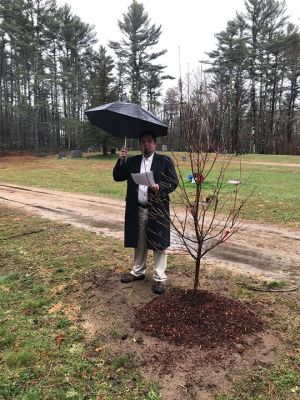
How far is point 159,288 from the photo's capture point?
4.07m

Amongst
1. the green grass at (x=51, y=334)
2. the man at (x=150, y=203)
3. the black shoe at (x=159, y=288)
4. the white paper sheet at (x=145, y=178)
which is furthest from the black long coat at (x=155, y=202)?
the green grass at (x=51, y=334)

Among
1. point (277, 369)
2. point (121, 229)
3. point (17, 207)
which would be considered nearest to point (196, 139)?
point (277, 369)

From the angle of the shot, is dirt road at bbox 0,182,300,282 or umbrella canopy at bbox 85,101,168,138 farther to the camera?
dirt road at bbox 0,182,300,282

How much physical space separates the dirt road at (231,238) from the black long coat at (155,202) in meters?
1.57

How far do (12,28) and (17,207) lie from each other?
96.5ft

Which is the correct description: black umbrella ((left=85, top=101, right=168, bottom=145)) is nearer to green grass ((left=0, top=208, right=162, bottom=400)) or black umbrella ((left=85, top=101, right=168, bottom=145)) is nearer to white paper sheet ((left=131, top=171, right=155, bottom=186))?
white paper sheet ((left=131, top=171, right=155, bottom=186))

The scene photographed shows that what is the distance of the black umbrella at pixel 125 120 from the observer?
384 centimetres

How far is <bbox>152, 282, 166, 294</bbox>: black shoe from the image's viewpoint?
405cm

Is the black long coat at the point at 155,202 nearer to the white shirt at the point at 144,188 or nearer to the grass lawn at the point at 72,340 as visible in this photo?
the white shirt at the point at 144,188

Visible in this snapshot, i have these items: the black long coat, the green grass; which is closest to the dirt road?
the green grass

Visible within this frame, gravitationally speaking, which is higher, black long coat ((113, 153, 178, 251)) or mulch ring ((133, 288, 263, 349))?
black long coat ((113, 153, 178, 251))

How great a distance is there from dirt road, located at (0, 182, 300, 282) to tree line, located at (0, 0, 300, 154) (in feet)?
60.9

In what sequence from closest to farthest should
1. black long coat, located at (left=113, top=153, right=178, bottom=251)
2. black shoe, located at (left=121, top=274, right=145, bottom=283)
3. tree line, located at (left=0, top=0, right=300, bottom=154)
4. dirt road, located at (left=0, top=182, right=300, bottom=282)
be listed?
1. black long coat, located at (left=113, top=153, right=178, bottom=251)
2. black shoe, located at (left=121, top=274, right=145, bottom=283)
3. dirt road, located at (left=0, top=182, right=300, bottom=282)
4. tree line, located at (left=0, top=0, right=300, bottom=154)

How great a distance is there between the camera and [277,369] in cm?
279
